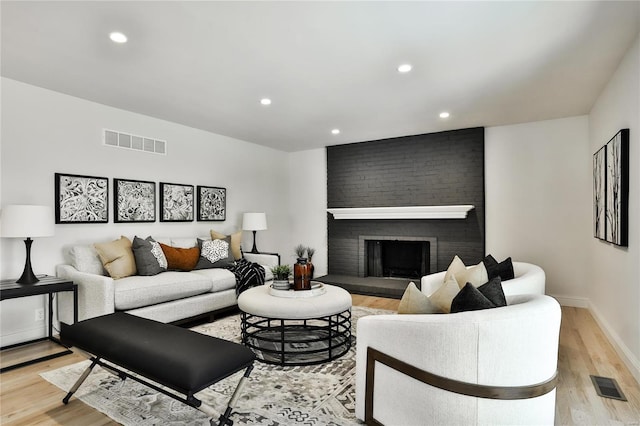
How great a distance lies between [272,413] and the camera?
217 centimetres

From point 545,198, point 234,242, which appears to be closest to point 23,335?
point 234,242

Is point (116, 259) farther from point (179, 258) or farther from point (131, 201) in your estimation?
point (131, 201)

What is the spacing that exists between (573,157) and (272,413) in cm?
482

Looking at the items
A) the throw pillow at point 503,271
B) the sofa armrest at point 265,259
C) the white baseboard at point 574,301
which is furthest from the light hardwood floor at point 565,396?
the sofa armrest at point 265,259

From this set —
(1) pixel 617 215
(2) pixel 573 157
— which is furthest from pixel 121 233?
(2) pixel 573 157

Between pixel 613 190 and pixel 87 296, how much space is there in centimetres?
487

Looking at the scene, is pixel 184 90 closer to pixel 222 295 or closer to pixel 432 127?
pixel 222 295

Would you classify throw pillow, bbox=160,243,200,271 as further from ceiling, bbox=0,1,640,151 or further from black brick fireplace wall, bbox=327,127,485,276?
black brick fireplace wall, bbox=327,127,485,276

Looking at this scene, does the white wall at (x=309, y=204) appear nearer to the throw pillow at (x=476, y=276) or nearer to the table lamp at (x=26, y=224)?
the table lamp at (x=26, y=224)

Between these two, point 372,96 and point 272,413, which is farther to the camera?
point 372,96

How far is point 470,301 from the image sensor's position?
67.4 inches

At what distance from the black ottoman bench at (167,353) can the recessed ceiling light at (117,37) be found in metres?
1.98

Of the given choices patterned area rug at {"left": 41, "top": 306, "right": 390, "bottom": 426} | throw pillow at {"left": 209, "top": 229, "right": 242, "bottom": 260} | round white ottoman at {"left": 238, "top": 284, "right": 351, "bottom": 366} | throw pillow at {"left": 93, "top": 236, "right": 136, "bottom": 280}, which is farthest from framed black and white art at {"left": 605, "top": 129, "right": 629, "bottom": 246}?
throw pillow at {"left": 93, "top": 236, "right": 136, "bottom": 280}

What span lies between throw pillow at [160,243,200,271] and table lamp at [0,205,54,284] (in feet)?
4.04
